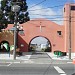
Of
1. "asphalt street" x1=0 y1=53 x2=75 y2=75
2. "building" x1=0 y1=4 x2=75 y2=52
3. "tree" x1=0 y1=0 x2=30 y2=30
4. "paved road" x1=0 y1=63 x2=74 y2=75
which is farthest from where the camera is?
"building" x1=0 y1=4 x2=75 y2=52

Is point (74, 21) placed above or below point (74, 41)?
above

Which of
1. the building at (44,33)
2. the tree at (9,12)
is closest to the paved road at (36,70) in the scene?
the tree at (9,12)

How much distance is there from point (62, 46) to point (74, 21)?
6.00m

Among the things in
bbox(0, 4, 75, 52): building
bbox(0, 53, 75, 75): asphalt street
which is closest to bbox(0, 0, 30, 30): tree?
bbox(0, 4, 75, 52): building

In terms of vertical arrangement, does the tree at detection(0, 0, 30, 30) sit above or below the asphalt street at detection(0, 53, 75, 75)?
above

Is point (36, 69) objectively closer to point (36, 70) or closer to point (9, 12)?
point (36, 70)

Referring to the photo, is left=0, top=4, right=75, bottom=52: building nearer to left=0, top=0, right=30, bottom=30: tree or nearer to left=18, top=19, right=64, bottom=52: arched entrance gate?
left=18, top=19, right=64, bottom=52: arched entrance gate

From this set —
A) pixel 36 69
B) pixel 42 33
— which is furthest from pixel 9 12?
pixel 36 69

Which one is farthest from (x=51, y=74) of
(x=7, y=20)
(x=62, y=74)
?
(x=7, y=20)

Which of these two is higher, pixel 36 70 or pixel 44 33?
pixel 36 70

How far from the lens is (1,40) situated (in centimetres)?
6288

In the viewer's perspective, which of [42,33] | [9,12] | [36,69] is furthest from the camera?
[42,33]

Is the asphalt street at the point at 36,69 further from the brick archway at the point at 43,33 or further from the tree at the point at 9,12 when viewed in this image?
the brick archway at the point at 43,33

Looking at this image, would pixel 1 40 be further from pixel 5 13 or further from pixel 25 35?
pixel 5 13
